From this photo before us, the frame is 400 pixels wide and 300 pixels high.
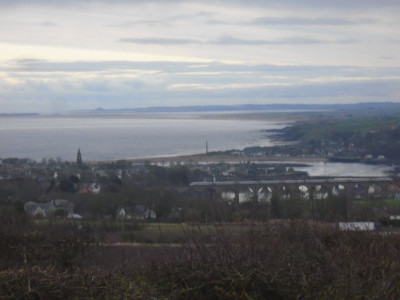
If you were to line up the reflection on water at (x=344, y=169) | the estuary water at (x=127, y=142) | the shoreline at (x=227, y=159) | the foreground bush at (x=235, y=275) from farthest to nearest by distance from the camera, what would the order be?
1. the estuary water at (x=127, y=142)
2. the shoreline at (x=227, y=159)
3. the reflection on water at (x=344, y=169)
4. the foreground bush at (x=235, y=275)

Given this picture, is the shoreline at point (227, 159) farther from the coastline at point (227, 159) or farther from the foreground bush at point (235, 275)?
the foreground bush at point (235, 275)

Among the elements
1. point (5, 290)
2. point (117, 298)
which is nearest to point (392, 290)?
point (117, 298)

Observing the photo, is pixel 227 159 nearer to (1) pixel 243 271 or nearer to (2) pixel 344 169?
(2) pixel 344 169

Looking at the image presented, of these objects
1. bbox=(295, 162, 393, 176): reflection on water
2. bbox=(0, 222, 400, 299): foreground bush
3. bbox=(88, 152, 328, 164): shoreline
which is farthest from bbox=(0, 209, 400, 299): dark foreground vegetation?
bbox=(88, 152, 328, 164): shoreline

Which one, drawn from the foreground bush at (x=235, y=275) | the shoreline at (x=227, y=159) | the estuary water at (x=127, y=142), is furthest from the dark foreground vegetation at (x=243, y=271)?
the estuary water at (x=127, y=142)

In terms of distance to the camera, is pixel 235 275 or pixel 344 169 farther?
pixel 344 169

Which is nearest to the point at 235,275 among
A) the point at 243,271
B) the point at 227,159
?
the point at 243,271

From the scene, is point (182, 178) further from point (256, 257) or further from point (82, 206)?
point (256, 257)

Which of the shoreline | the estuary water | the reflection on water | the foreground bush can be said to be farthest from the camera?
the estuary water

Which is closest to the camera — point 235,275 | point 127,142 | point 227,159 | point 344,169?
point 235,275

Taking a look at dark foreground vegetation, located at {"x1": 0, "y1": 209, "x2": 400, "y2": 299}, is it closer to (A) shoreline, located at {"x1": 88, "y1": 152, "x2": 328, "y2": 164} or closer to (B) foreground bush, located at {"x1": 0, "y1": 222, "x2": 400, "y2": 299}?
(B) foreground bush, located at {"x1": 0, "y1": 222, "x2": 400, "y2": 299}
